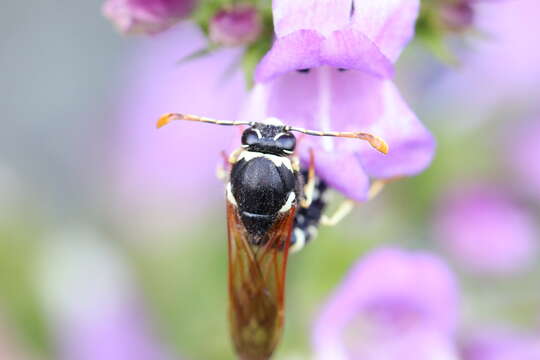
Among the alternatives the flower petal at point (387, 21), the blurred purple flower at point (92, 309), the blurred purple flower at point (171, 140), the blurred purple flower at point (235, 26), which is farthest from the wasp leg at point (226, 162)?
the blurred purple flower at point (171, 140)

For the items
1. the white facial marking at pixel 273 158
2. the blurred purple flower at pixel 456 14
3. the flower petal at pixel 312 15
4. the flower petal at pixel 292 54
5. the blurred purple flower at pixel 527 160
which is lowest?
the blurred purple flower at pixel 527 160

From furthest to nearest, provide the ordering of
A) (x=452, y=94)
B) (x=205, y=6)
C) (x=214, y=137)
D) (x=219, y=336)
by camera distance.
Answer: (x=214, y=137)
(x=452, y=94)
(x=219, y=336)
(x=205, y=6)

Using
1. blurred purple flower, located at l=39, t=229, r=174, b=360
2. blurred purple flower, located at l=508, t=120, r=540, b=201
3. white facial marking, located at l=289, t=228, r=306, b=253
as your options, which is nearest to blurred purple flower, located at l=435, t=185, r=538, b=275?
blurred purple flower, located at l=508, t=120, r=540, b=201

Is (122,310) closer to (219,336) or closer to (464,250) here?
(219,336)

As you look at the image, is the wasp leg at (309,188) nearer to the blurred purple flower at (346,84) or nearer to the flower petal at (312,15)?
the blurred purple flower at (346,84)

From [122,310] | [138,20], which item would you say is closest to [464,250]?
[122,310]

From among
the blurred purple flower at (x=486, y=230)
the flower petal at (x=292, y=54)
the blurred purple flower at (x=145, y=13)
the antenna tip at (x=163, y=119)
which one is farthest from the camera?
the blurred purple flower at (x=486, y=230)
